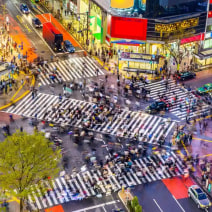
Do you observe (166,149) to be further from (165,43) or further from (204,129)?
(165,43)

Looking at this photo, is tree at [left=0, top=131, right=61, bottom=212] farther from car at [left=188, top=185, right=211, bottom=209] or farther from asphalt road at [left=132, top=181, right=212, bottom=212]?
car at [left=188, top=185, right=211, bottom=209]

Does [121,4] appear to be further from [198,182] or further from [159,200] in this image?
[159,200]

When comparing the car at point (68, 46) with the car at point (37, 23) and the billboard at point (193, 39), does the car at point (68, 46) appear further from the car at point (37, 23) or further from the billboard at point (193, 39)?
the billboard at point (193, 39)

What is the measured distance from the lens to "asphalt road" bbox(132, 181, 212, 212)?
5616cm

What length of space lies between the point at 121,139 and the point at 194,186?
13654mm

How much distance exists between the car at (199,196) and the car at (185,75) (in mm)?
28900

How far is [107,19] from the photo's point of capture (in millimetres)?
89062

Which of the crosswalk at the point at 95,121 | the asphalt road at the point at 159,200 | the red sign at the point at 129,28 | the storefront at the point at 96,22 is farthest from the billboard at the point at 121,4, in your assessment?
the asphalt road at the point at 159,200

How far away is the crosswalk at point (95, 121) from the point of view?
6944 cm

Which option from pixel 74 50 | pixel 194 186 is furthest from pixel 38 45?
pixel 194 186

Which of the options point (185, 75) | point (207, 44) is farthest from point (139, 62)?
point (207, 44)

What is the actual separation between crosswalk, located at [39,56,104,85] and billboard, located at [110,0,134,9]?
10144 millimetres

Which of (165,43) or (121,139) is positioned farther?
(165,43)

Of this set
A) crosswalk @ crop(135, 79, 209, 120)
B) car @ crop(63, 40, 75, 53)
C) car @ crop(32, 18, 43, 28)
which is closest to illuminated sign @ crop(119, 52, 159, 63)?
crosswalk @ crop(135, 79, 209, 120)
